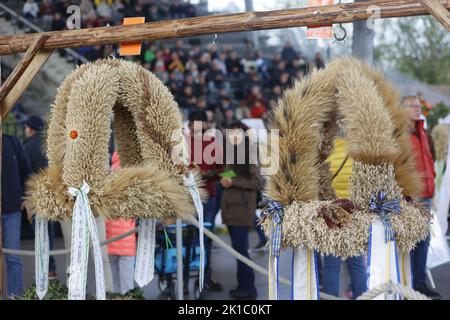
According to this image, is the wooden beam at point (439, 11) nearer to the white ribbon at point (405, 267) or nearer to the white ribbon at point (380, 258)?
the white ribbon at point (380, 258)

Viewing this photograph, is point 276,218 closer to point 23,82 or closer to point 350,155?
point 350,155

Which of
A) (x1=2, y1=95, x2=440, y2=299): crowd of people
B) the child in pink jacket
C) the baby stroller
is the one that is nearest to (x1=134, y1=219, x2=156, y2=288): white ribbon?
(x1=2, y1=95, x2=440, y2=299): crowd of people

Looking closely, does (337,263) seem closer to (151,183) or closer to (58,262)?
(151,183)

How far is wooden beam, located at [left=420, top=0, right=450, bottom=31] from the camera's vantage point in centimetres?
414

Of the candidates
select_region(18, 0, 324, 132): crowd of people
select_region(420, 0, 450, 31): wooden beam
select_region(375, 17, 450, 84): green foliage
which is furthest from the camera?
select_region(375, 17, 450, 84): green foliage

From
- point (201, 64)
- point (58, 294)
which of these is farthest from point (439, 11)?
point (201, 64)

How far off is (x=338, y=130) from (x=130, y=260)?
2868 mm

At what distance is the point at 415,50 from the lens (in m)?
30.4

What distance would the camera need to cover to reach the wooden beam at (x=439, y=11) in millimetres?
4137

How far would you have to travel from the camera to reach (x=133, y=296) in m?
6.39

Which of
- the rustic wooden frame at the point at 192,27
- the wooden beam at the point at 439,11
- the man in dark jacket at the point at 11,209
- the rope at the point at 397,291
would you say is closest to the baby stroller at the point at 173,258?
the man in dark jacket at the point at 11,209

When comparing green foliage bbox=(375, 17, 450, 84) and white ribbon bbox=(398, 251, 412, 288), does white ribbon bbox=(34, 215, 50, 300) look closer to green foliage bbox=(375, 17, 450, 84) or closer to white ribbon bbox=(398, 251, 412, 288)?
white ribbon bbox=(398, 251, 412, 288)

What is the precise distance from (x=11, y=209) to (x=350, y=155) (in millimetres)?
3585

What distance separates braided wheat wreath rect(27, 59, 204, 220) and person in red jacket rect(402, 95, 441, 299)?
2.64m
